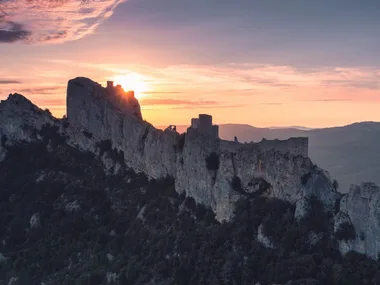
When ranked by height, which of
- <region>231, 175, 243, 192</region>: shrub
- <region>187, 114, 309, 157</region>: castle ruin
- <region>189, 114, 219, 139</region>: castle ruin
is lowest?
<region>231, 175, 243, 192</region>: shrub

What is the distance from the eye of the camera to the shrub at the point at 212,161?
62.7 meters

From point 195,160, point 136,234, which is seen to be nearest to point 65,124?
point 136,234

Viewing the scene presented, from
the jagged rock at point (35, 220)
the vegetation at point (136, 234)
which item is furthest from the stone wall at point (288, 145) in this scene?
the jagged rock at point (35, 220)

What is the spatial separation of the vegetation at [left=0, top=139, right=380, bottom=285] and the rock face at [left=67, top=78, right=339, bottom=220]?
49.7 inches

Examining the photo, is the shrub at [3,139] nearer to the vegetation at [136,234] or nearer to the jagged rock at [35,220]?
the vegetation at [136,234]

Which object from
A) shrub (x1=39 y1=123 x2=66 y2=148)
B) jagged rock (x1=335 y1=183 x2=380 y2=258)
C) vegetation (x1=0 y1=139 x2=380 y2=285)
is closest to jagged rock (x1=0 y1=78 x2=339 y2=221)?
shrub (x1=39 y1=123 x2=66 y2=148)

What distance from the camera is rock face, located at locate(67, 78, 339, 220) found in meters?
53.3

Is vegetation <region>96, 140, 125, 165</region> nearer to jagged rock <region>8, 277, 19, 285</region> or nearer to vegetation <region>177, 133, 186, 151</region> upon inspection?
vegetation <region>177, 133, 186, 151</region>

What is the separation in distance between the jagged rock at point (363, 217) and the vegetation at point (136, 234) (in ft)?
2.57

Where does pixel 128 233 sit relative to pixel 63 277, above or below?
above

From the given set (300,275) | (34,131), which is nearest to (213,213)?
(300,275)

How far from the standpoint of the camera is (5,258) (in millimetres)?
73250

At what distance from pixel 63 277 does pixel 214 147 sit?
20173 mm

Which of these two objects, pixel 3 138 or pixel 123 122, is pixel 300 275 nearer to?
pixel 123 122
